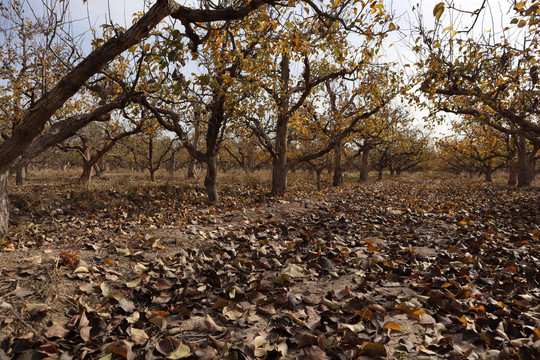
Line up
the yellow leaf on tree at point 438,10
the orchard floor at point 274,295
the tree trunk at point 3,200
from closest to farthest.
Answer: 1. the orchard floor at point 274,295
2. the yellow leaf on tree at point 438,10
3. the tree trunk at point 3,200

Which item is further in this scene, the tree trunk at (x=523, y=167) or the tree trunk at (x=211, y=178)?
the tree trunk at (x=523, y=167)

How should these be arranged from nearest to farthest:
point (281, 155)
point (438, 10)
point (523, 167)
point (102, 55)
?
point (438, 10) → point (102, 55) → point (281, 155) → point (523, 167)

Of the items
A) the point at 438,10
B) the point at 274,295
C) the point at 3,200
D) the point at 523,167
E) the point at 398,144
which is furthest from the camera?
the point at 398,144

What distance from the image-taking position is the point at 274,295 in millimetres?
2906

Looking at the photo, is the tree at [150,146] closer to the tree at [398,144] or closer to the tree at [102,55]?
the tree at [102,55]

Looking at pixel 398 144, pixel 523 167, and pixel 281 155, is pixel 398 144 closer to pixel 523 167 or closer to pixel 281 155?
pixel 523 167

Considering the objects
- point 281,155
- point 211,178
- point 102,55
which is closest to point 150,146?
point 211,178

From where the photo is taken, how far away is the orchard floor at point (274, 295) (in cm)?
210

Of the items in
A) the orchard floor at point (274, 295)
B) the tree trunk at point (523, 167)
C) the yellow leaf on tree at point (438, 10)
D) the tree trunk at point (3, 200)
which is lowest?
the orchard floor at point (274, 295)

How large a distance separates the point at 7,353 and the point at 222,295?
1.60 m

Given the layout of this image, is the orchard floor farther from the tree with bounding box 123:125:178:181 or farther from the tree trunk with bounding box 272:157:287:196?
the tree with bounding box 123:125:178:181

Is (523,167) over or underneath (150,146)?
underneath

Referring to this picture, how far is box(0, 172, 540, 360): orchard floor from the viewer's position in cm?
210

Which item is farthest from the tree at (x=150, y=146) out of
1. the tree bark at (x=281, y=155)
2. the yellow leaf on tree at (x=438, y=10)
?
the yellow leaf on tree at (x=438, y=10)
